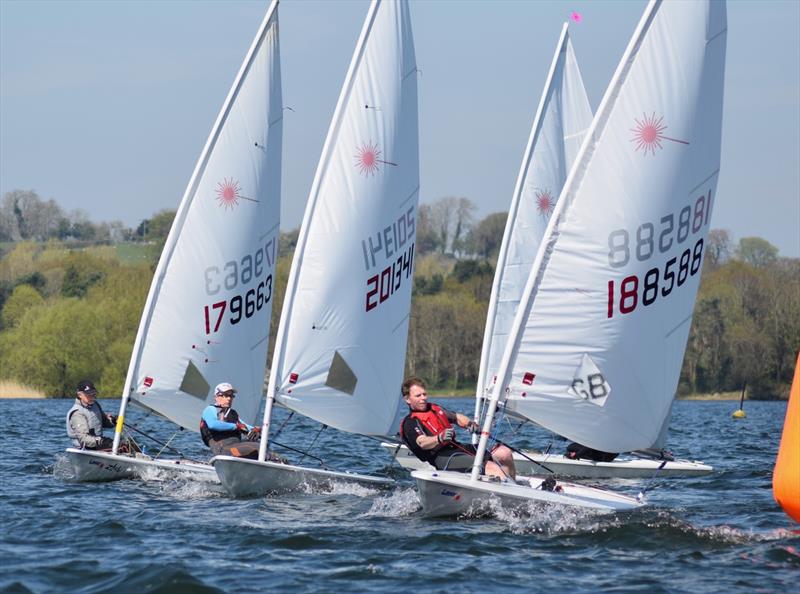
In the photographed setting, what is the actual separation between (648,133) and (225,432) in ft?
19.2

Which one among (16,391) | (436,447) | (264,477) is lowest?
(16,391)

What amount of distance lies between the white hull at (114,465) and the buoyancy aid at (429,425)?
3.51 metres

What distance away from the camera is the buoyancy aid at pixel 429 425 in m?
13.1

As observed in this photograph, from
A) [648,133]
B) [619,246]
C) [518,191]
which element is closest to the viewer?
[619,246]

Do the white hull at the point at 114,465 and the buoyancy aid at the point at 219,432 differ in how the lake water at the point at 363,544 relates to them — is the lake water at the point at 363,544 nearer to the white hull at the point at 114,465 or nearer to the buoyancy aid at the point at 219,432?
the white hull at the point at 114,465

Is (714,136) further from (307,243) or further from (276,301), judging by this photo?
(276,301)

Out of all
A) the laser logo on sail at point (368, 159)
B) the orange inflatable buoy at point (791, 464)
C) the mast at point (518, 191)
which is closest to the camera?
the orange inflatable buoy at point (791, 464)

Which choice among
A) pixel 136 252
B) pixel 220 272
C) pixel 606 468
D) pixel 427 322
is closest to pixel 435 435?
pixel 220 272

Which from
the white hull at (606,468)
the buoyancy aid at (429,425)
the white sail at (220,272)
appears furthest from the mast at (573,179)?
the white hull at (606,468)

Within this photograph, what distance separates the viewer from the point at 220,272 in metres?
17.0

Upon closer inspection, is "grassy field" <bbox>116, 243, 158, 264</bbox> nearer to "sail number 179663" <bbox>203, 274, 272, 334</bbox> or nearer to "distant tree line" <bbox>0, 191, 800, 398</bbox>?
"distant tree line" <bbox>0, 191, 800, 398</bbox>

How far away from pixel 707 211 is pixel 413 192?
4.44 metres

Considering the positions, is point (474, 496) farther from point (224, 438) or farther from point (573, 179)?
point (224, 438)

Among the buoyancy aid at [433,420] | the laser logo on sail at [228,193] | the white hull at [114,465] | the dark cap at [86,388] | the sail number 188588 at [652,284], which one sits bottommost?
the white hull at [114,465]
